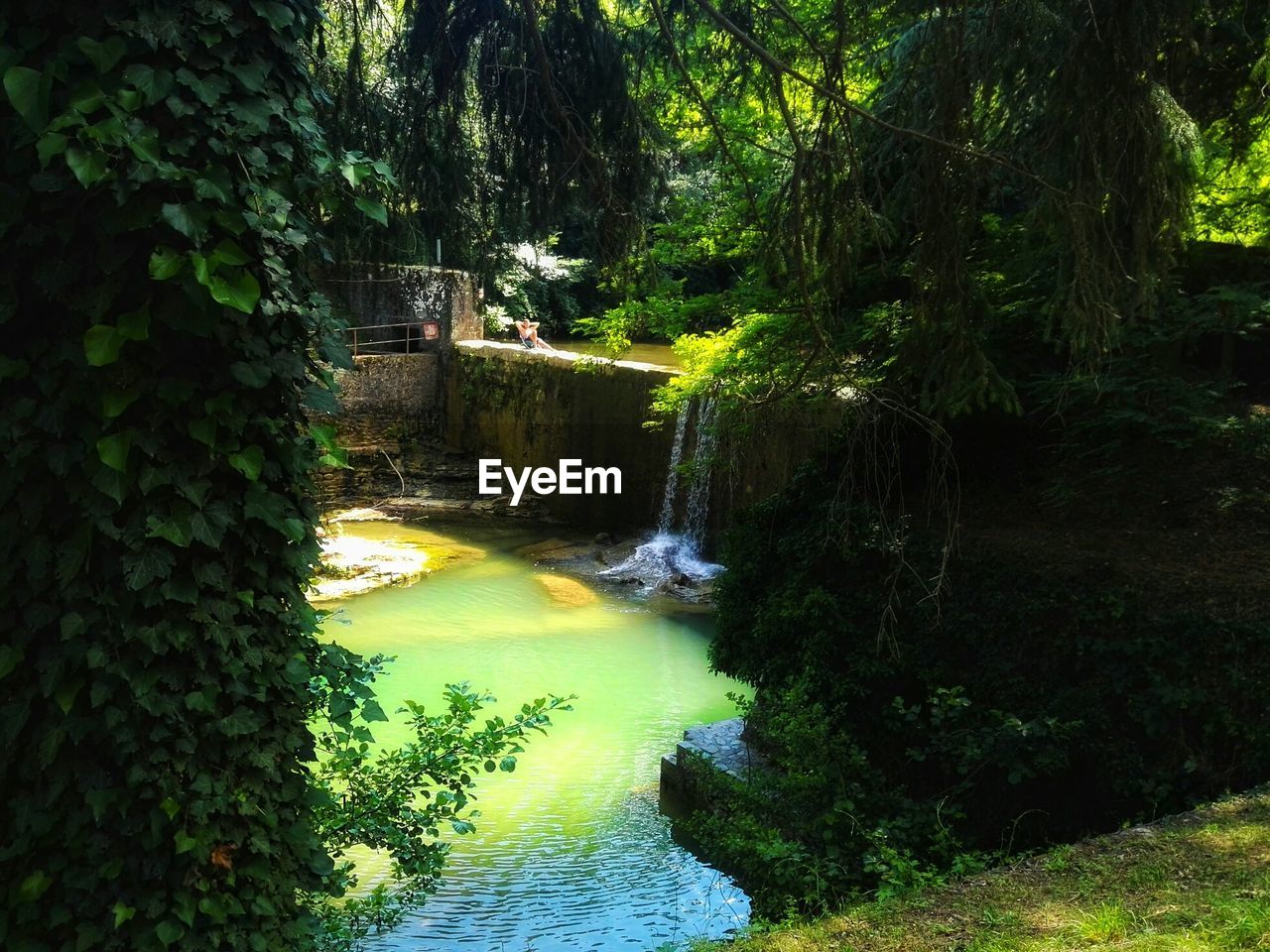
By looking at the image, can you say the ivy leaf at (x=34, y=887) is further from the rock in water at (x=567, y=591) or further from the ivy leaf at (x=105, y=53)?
the rock in water at (x=567, y=591)

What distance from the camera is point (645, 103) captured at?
4.94m

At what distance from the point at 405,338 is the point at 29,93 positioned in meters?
16.5

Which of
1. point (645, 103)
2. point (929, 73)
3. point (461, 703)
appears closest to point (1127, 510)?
point (929, 73)

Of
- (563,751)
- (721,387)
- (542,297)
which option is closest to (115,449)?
(721,387)

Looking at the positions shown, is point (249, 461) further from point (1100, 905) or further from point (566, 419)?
point (566, 419)

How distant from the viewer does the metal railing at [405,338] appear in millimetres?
18359

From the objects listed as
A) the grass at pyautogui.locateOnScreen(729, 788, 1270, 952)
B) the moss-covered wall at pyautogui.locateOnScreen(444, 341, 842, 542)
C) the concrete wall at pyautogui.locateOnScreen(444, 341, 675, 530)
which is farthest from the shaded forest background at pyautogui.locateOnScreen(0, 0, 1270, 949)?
the concrete wall at pyautogui.locateOnScreen(444, 341, 675, 530)

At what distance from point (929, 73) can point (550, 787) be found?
16.8ft

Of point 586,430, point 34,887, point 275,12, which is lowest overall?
point 34,887

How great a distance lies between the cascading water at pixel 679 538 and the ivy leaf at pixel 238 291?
29.8ft

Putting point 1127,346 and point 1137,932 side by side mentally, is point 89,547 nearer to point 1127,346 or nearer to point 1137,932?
point 1137,932

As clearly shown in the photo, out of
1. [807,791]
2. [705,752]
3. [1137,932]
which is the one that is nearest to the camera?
[1137,932]

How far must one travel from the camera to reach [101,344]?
2.48 m

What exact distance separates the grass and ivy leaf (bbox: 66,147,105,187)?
2.62m
